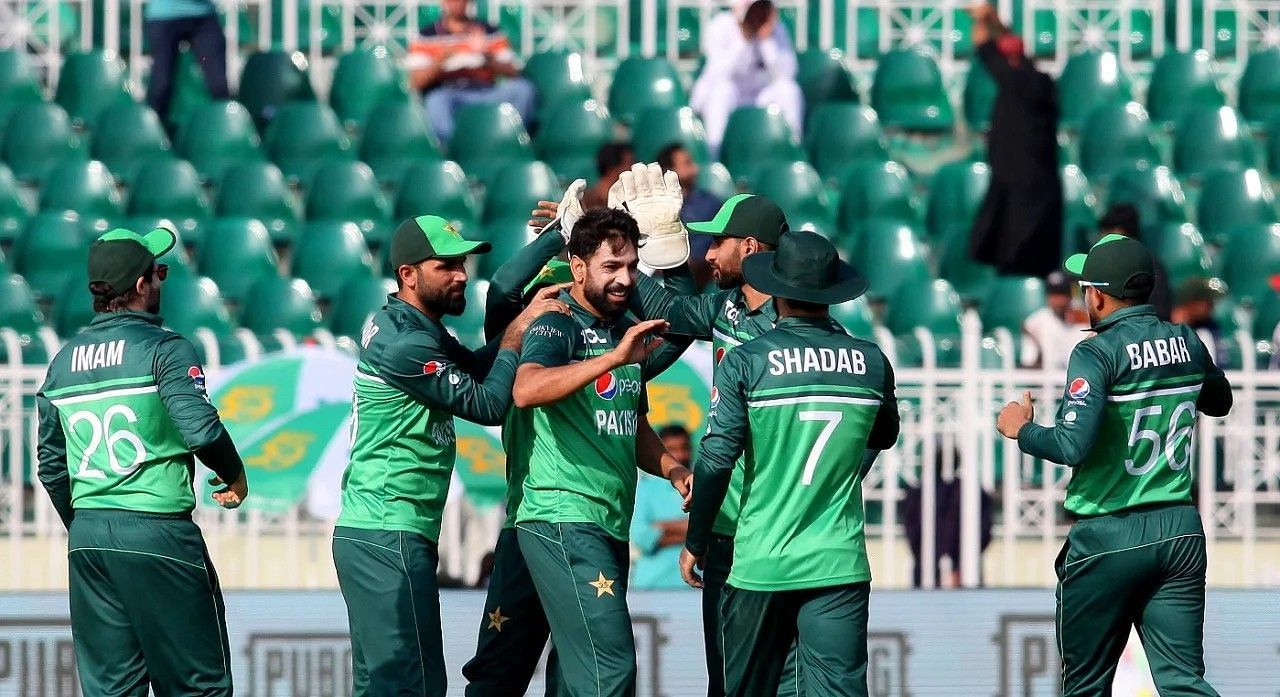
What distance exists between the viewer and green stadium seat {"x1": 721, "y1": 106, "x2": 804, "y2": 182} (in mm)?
14203

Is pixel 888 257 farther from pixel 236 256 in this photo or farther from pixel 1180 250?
pixel 236 256

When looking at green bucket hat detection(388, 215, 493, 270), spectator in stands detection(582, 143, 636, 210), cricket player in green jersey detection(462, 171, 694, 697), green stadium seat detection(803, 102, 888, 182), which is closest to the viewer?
green bucket hat detection(388, 215, 493, 270)

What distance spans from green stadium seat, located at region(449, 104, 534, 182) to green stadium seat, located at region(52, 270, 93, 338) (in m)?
2.77

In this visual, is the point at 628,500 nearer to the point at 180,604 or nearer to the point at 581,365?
the point at 581,365

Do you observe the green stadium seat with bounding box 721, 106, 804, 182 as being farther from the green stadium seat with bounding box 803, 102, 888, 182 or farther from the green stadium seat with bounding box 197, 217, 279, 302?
the green stadium seat with bounding box 197, 217, 279, 302

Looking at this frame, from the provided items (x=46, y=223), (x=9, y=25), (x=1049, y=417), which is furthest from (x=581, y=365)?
(x=9, y=25)

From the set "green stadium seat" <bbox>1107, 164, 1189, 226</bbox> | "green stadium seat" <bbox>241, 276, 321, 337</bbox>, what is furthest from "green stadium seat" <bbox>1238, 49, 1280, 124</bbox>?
"green stadium seat" <bbox>241, 276, 321, 337</bbox>

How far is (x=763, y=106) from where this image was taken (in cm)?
1440

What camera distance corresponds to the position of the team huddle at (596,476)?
6.75 meters

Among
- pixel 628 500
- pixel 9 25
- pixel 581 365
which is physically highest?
pixel 9 25

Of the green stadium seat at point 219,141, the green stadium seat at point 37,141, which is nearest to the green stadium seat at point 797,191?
the green stadium seat at point 219,141

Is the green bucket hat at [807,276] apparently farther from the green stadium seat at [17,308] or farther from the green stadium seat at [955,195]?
the green stadium seat at [955,195]

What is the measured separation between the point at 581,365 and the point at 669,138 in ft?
24.0

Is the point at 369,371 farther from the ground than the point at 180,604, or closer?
farther from the ground
